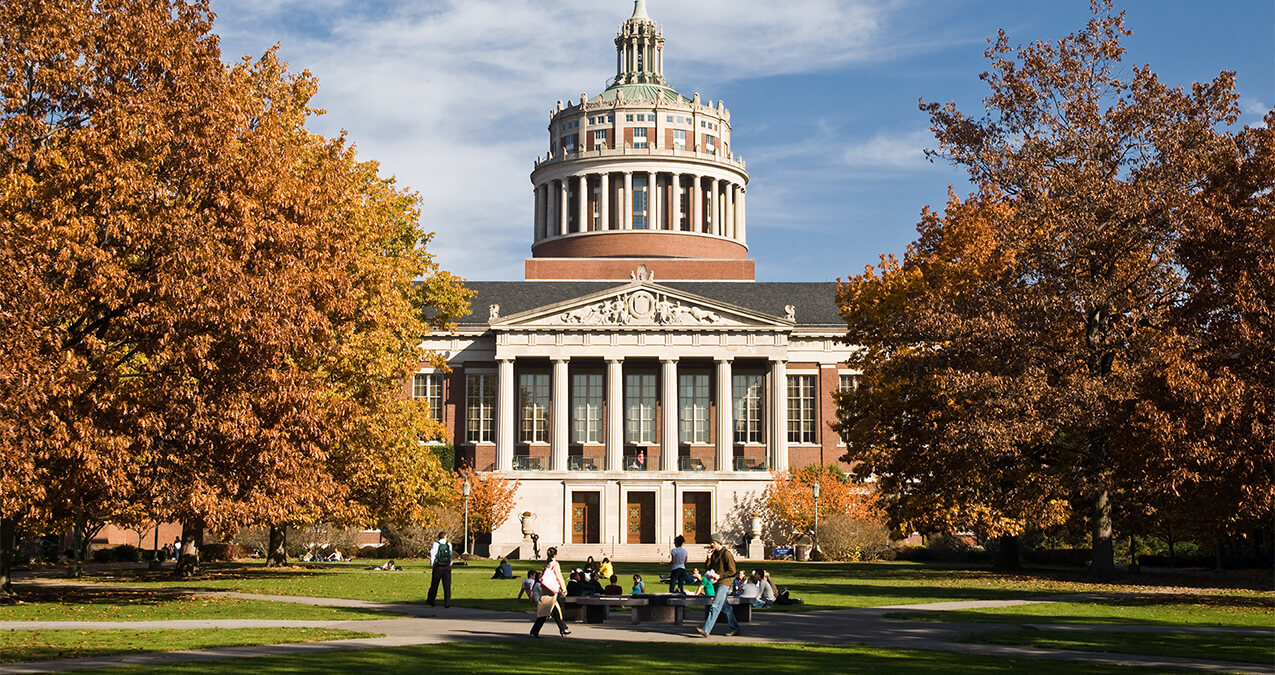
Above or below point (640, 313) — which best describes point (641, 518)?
below

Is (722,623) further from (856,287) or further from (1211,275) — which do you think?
(856,287)

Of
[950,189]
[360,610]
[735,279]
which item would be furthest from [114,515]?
[735,279]

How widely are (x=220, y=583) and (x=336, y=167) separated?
486 inches

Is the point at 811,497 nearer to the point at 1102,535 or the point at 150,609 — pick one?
the point at 1102,535

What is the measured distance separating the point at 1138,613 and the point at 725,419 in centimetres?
5623

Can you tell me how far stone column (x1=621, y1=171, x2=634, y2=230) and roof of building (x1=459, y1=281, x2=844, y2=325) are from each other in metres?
12.7

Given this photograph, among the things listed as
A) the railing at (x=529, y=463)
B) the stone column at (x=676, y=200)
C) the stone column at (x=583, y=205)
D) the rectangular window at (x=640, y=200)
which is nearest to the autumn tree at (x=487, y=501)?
the railing at (x=529, y=463)

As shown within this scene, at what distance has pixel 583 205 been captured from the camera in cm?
11394

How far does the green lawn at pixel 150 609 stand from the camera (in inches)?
962

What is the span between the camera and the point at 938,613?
27.8 m

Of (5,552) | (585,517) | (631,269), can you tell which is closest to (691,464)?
(585,517)

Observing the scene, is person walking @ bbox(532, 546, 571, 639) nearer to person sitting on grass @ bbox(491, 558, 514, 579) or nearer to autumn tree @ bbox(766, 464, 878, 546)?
person sitting on grass @ bbox(491, 558, 514, 579)

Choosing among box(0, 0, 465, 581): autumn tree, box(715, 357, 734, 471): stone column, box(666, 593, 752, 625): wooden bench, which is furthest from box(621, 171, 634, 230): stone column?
box(666, 593, 752, 625): wooden bench

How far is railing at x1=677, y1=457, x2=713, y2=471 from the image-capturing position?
83375 mm
